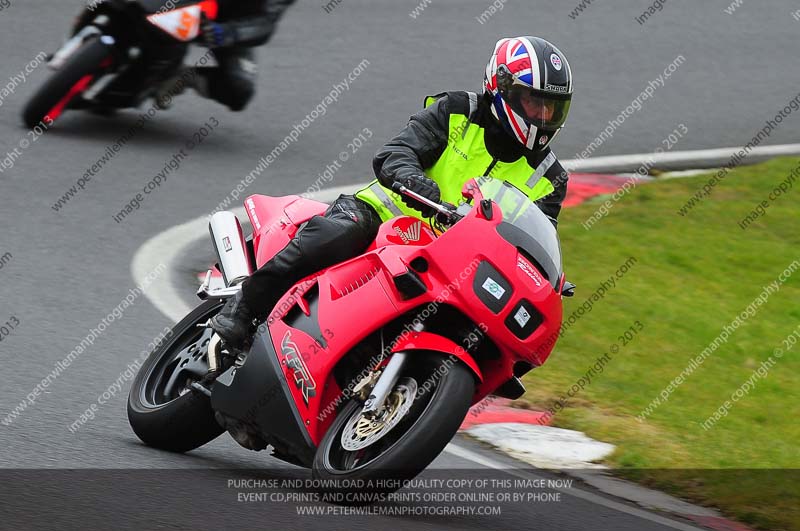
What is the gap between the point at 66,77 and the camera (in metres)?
10.5

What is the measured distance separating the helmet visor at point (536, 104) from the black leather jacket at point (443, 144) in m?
0.16

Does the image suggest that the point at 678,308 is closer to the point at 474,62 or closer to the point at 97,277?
the point at 97,277

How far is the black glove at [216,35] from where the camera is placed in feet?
36.3

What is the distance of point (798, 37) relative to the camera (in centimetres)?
1585

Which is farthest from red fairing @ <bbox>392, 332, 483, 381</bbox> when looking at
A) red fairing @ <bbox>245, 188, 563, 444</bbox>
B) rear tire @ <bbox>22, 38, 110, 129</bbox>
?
rear tire @ <bbox>22, 38, 110, 129</bbox>

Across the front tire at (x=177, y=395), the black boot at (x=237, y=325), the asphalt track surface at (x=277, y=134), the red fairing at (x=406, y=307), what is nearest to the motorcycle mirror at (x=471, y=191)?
the red fairing at (x=406, y=307)

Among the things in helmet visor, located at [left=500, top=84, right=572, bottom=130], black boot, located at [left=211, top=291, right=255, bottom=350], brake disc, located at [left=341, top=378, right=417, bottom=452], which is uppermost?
helmet visor, located at [left=500, top=84, right=572, bottom=130]

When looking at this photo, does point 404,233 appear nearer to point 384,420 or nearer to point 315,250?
point 315,250

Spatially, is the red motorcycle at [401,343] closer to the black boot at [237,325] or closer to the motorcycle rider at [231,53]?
the black boot at [237,325]

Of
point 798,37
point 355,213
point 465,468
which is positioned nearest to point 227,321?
point 355,213

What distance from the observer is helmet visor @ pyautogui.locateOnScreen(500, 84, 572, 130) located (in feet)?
18.0

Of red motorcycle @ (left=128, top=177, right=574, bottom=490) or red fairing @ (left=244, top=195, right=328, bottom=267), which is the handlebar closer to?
red motorcycle @ (left=128, top=177, right=574, bottom=490)

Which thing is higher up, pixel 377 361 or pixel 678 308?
pixel 377 361

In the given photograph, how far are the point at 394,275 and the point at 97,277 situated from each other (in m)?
3.82
